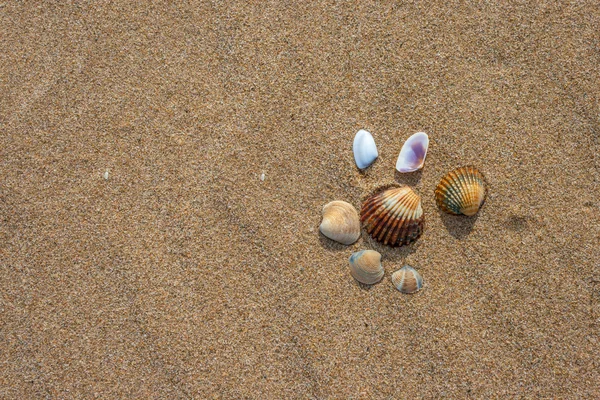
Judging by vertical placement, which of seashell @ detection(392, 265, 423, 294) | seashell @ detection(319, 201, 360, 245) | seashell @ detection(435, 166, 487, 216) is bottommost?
seashell @ detection(392, 265, 423, 294)

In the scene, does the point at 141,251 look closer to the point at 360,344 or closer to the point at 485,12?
the point at 360,344

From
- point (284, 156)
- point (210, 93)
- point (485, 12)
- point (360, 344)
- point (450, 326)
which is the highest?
point (485, 12)

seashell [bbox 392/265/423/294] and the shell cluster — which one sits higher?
the shell cluster

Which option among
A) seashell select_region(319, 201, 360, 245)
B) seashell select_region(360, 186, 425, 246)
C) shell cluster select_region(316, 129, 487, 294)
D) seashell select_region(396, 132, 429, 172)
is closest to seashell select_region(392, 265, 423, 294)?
shell cluster select_region(316, 129, 487, 294)

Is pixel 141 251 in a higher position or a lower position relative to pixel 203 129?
lower

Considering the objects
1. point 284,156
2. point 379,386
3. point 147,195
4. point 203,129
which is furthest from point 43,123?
point 379,386

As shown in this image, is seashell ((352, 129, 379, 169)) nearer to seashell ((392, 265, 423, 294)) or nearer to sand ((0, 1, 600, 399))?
sand ((0, 1, 600, 399))

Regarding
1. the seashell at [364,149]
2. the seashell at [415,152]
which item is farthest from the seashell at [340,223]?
the seashell at [415,152]
